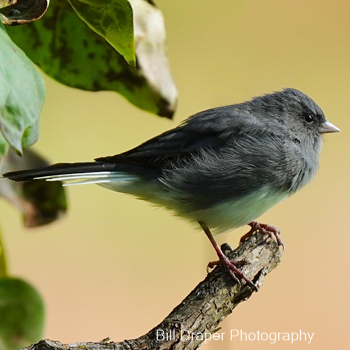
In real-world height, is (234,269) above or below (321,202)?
below

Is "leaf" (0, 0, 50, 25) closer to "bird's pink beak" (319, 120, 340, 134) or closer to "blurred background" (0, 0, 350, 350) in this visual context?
"bird's pink beak" (319, 120, 340, 134)

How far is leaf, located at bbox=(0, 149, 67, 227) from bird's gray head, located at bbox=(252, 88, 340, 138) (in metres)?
0.66

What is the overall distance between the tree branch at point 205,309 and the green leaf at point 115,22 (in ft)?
1.50

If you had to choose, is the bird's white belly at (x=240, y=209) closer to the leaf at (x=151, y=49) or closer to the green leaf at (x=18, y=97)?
the leaf at (x=151, y=49)

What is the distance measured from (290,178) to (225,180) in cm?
17

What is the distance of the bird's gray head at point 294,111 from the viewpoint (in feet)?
4.39

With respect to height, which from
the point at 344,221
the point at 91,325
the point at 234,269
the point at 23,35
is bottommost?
the point at 234,269

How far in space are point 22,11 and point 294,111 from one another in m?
0.87

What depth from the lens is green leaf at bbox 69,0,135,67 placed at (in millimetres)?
796

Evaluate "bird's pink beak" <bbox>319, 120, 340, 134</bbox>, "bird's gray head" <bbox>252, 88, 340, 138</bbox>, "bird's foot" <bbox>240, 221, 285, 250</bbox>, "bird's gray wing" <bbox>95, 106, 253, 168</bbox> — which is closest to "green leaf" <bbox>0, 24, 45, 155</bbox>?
"bird's gray wing" <bbox>95, 106, 253, 168</bbox>

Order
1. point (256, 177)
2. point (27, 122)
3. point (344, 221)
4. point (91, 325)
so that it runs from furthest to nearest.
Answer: point (344, 221), point (91, 325), point (256, 177), point (27, 122)

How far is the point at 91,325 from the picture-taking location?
176 centimetres

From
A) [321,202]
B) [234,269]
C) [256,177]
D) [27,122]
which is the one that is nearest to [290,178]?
[256,177]

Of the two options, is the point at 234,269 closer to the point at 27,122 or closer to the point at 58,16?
the point at 27,122
